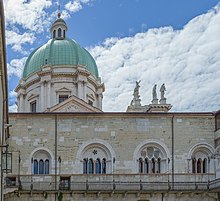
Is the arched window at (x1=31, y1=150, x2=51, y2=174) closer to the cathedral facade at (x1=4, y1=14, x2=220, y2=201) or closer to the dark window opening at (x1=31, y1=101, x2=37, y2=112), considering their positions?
the cathedral facade at (x1=4, y1=14, x2=220, y2=201)

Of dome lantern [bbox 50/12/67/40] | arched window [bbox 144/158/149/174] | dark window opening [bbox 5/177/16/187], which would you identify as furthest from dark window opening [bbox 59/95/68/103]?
dark window opening [bbox 5/177/16/187]

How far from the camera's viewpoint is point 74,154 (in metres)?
37.7

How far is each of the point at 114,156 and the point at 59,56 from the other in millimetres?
17578

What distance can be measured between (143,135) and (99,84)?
15.8m

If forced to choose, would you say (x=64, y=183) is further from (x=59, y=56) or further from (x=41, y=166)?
(x=59, y=56)

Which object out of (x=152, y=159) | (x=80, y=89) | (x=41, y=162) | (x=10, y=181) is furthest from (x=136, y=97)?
(x=10, y=181)

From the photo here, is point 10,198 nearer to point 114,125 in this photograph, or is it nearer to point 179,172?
point 114,125

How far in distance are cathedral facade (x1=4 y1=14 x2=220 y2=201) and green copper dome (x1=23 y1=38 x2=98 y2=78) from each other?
14.5 m

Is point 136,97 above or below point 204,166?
above

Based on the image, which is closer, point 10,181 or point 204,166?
point 10,181

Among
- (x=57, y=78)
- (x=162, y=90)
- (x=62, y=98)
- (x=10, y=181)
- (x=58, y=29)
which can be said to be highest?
(x=58, y=29)

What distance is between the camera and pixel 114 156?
37906 mm

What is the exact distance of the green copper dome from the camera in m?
52.1

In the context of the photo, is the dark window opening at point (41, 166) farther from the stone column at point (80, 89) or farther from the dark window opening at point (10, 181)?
the stone column at point (80, 89)
